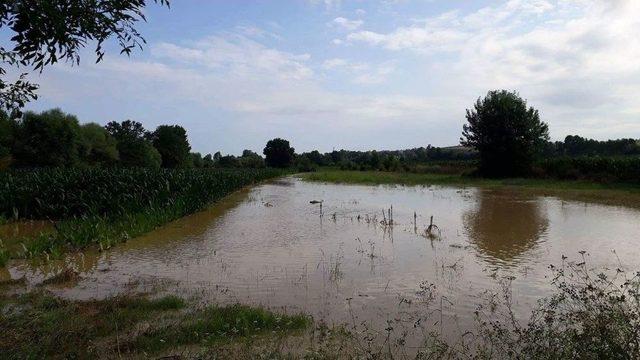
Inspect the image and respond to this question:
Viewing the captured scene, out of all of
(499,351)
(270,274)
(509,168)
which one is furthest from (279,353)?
(509,168)

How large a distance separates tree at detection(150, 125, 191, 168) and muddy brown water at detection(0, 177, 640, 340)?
6954 centimetres

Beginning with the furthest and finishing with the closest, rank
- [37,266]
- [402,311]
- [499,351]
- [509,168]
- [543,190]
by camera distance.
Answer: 1. [509,168]
2. [543,190]
3. [37,266]
4. [402,311]
5. [499,351]

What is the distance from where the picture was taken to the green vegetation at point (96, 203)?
11.9m

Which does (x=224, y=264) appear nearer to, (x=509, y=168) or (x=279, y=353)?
(x=279, y=353)

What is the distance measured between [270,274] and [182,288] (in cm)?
176

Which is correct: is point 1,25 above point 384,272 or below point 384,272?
above

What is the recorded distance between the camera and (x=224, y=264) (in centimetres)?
994

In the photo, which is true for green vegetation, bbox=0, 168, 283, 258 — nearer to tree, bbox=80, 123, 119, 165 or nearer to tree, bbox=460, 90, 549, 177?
tree, bbox=460, 90, 549, 177

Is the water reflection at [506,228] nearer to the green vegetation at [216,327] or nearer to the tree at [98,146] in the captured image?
the green vegetation at [216,327]

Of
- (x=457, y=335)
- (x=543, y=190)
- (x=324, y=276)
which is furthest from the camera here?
(x=543, y=190)

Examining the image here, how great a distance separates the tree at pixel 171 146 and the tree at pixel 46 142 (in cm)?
3459

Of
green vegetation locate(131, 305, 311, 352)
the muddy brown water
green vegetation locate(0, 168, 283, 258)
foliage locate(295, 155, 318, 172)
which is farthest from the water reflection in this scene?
foliage locate(295, 155, 318, 172)

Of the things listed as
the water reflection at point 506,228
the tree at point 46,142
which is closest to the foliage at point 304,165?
the tree at point 46,142

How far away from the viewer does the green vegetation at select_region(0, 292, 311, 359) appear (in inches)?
190
